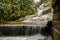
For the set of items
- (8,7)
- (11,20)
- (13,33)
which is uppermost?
(8,7)

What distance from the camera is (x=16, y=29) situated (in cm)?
578

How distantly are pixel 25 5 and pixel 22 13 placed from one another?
0.44m

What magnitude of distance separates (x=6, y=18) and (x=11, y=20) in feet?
0.88

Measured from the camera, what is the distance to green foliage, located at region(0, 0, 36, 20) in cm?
736

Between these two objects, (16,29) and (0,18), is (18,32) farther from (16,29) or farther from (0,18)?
(0,18)

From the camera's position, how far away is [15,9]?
7.41 meters

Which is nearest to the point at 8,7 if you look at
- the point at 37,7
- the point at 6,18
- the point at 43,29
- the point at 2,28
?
the point at 6,18

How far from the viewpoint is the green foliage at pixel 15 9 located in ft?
24.1

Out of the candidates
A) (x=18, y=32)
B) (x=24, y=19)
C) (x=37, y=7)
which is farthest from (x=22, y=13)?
(x=18, y=32)

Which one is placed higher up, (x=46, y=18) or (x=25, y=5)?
(x=25, y=5)

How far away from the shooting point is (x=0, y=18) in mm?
7395

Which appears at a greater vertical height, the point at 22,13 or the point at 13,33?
the point at 22,13

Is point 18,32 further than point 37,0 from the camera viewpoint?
No

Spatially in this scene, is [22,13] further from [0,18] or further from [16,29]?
[16,29]
